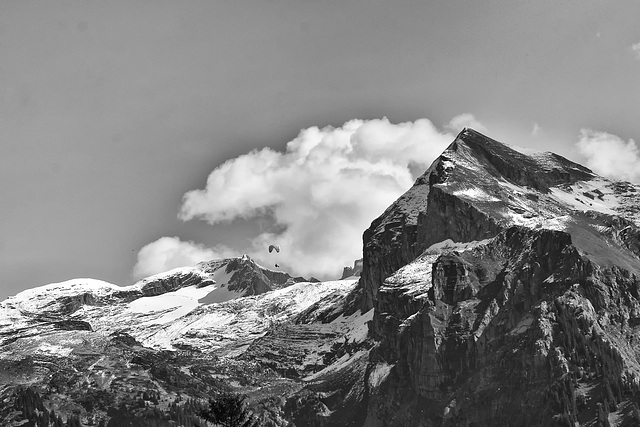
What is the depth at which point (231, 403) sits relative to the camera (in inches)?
6319
